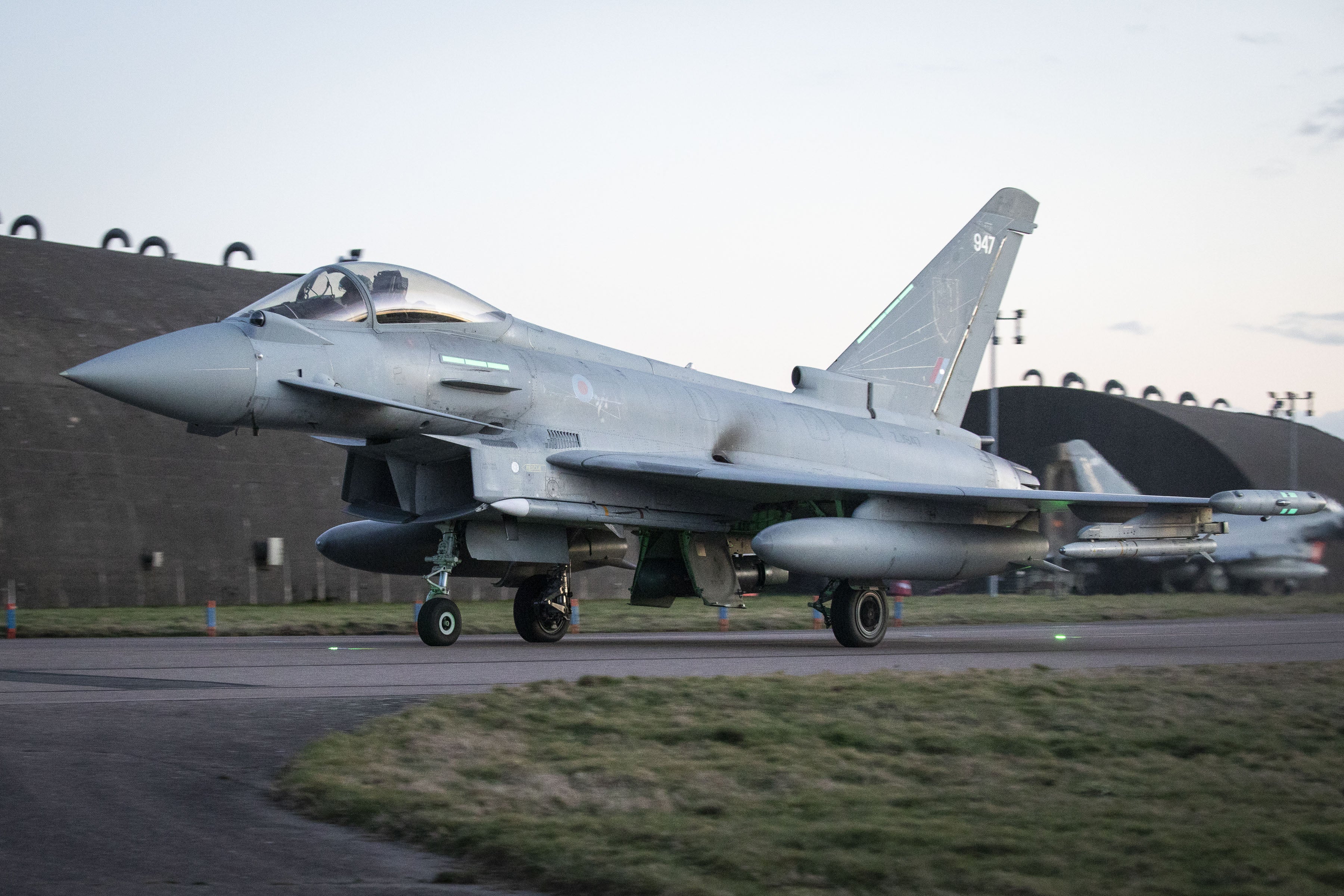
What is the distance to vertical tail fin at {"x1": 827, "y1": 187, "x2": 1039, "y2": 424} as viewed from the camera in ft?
62.3

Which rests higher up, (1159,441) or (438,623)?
(1159,441)

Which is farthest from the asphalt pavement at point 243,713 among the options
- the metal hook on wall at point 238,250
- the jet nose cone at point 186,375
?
the metal hook on wall at point 238,250

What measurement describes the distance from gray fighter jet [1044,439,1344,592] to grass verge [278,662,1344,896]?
2180 centimetres

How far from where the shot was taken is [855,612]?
14.7 metres

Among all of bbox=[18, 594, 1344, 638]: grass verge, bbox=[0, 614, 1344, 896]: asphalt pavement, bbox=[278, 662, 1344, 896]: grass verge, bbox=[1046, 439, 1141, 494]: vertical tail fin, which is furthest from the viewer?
bbox=[1046, 439, 1141, 494]: vertical tail fin

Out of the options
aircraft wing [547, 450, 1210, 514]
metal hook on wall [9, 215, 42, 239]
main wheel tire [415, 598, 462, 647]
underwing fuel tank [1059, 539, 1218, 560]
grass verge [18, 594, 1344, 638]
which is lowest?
grass verge [18, 594, 1344, 638]

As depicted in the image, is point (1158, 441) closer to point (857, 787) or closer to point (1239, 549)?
point (1239, 549)

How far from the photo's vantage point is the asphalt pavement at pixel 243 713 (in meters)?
4.09

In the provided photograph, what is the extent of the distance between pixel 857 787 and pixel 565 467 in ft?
29.3

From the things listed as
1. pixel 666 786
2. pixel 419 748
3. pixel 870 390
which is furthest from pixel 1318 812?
pixel 870 390

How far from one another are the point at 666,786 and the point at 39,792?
2542mm

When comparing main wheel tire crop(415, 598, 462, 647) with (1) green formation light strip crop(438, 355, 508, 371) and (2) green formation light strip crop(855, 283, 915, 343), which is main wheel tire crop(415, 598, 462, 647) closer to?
(1) green formation light strip crop(438, 355, 508, 371)

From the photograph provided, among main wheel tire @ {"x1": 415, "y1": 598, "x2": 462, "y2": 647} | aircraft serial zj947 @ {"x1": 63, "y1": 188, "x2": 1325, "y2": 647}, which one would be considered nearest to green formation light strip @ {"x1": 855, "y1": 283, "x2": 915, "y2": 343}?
aircraft serial zj947 @ {"x1": 63, "y1": 188, "x2": 1325, "y2": 647}

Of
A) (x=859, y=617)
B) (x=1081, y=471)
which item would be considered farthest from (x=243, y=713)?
(x=1081, y=471)
